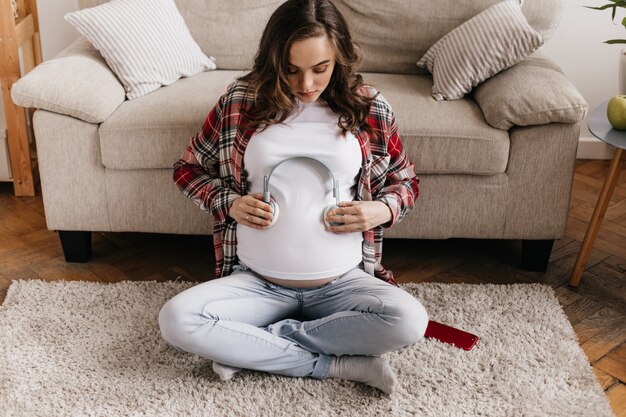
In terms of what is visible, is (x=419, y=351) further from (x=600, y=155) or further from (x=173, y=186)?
(x=600, y=155)

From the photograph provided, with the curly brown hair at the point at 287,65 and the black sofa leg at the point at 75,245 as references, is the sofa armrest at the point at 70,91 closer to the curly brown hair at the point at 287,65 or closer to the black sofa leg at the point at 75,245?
the black sofa leg at the point at 75,245

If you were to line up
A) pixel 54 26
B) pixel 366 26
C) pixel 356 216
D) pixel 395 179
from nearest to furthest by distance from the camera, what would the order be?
pixel 356 216, pixel 395 179, pixel 366 26, pixel 54 26

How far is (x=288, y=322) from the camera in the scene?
1.63m

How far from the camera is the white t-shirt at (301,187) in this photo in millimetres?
1572

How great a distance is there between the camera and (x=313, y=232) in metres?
1.57

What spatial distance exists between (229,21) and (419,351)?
120cm

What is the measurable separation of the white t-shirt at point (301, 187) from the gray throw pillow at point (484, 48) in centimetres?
62

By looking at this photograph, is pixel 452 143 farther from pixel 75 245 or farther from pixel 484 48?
pixel 75 245

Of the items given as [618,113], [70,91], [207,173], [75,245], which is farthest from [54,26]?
[618,113]

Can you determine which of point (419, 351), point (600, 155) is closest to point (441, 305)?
point (419, 351)

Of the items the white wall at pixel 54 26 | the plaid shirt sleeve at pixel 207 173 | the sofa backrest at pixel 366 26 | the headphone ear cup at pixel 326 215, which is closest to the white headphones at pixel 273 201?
the headphone ear cup at pixel 326 215

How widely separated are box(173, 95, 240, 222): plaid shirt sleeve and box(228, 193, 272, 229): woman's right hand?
60 mm

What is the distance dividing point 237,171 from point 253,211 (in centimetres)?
14

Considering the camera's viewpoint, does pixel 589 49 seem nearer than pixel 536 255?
No
